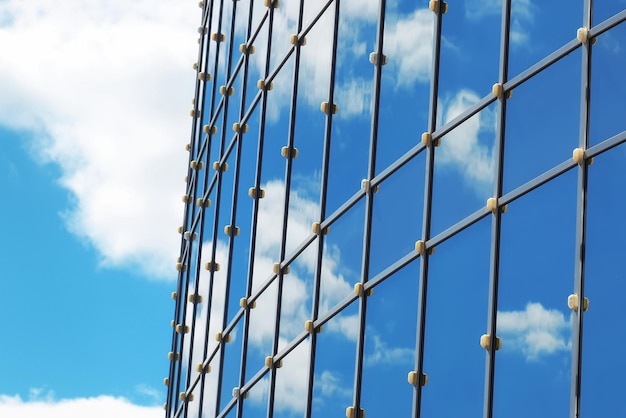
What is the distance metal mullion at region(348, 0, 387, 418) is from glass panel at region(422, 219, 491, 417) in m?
1.95

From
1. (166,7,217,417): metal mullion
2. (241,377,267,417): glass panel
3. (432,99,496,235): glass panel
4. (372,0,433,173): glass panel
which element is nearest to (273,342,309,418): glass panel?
(241,377,267,417): glass panel

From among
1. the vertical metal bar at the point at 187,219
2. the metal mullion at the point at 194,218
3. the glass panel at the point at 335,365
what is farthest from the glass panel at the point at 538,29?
the vertical metal bar at the point at 187,219

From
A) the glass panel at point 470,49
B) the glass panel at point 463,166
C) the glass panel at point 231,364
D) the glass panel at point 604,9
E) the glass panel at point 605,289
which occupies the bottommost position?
the glass panel at point 605,289

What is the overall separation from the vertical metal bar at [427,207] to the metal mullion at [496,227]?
1.57 m

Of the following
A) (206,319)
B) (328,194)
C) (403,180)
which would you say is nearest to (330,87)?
(328,194)

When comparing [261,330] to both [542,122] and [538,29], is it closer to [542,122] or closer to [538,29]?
[542,122]

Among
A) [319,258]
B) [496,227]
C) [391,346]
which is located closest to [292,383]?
[319,258]

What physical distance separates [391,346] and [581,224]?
4297mm

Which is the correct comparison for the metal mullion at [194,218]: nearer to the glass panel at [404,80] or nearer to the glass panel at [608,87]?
the glass panel at [404,80]

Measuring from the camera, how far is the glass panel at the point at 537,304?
47.2 feet

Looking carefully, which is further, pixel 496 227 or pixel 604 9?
pixel 496 227

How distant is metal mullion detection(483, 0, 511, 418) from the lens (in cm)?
1531

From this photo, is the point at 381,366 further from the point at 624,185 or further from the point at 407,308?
the point at 624,185

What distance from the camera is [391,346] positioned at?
17.8 m
